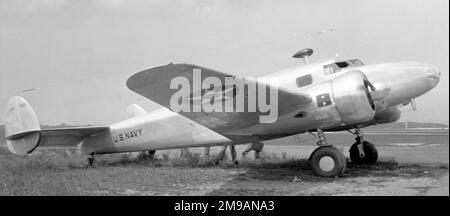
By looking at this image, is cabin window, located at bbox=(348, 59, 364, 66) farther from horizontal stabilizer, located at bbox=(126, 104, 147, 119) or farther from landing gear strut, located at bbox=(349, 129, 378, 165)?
horizontal stabilizer, located at bbox=(126, 104, 147, 119)

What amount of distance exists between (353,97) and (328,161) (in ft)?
4.42

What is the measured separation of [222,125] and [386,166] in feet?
12.7

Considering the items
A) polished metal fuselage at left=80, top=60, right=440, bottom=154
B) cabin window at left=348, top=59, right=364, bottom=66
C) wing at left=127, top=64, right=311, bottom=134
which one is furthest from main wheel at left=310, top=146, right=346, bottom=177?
cabin window at left=348, top=59, right=364, bottom=66

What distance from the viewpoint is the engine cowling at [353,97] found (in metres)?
7.54

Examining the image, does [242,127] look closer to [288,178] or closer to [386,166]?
[288,178]

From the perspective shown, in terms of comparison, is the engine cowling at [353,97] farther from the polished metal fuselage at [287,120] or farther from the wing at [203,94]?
the wing at [203,94]

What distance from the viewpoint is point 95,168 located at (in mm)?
10211

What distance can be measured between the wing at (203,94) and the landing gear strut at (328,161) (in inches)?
37.8

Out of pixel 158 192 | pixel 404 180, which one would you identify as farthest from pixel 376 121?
pixel 158 192
